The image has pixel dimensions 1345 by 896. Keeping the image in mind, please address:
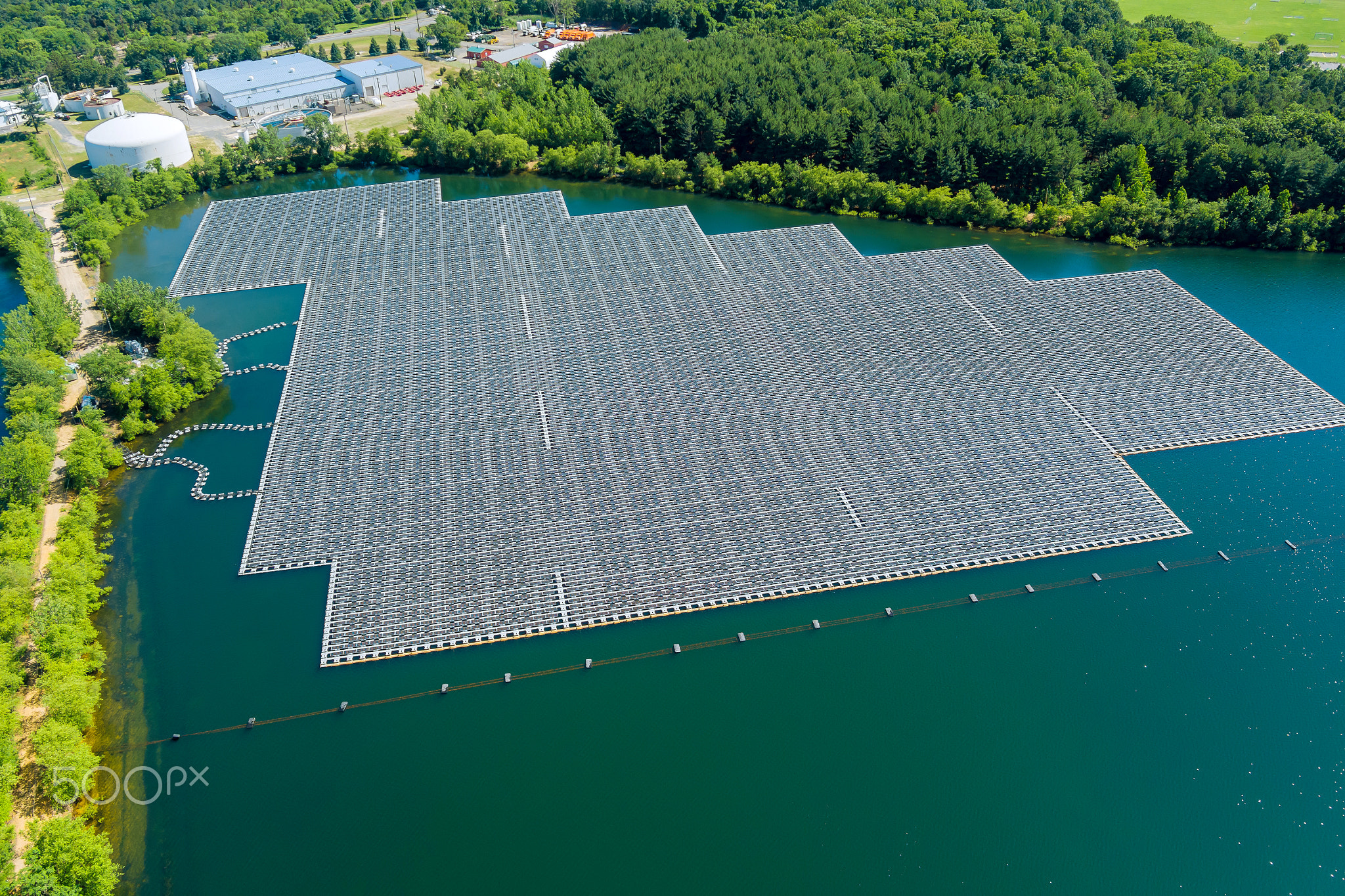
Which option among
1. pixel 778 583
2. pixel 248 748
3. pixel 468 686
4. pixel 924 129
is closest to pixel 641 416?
pixel 778 583

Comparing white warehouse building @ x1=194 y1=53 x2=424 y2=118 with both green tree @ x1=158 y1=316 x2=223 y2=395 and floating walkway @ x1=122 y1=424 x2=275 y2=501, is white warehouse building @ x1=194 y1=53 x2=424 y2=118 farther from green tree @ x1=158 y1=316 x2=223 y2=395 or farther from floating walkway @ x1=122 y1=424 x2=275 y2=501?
floating walkway @ x1=122 y1=424 x2=275 y2=501

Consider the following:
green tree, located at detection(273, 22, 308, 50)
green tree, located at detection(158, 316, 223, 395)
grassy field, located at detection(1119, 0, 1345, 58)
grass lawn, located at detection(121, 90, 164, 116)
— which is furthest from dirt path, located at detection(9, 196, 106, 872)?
grassy field, located at detection(1119, 0, 1345, 58)

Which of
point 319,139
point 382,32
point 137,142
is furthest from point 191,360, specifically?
point 382,32

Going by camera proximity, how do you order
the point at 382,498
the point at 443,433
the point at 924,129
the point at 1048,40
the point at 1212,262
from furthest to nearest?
the point at 1048,40
the point at 924,129
the point at 1212,262
the point at 443,433
the point at 382,498

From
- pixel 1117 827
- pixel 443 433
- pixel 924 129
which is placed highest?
pixel 924 129

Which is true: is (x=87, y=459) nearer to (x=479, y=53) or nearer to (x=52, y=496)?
(x=52, y=496)

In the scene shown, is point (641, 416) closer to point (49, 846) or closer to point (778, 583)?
point (778, 583)

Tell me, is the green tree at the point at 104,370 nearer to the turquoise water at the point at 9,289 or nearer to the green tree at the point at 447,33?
the turquoise water at the point at 9,289
